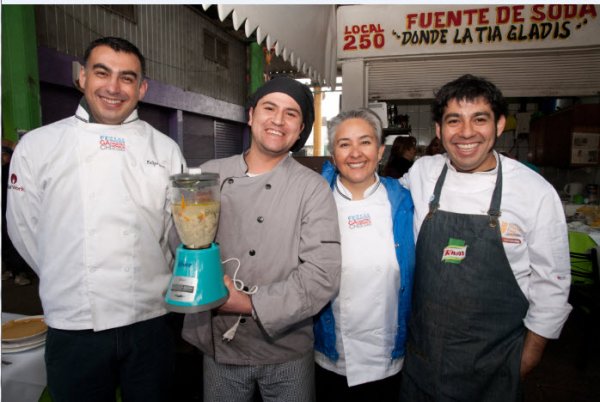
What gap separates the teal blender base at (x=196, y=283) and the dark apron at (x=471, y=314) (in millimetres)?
981

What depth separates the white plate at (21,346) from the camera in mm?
1688

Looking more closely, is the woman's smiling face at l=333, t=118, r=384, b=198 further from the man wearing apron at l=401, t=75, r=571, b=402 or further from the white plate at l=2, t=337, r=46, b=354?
the white plate at l=2, t=337, r=46, b=354

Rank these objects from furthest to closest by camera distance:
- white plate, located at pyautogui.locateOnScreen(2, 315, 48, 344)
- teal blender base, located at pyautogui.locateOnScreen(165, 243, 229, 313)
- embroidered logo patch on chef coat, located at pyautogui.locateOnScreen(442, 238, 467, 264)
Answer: white plate, located at pyautogui.locateOnScreen(2, 315, 48, 344), embroidered logo patch on chef coat, located at pyautogui.locateOnScreen(442, 238, 467, 264), teal blender base, located at pyautogui.locateOnScreen(165, 243, 229, 313)

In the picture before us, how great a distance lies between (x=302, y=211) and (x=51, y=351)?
47.6 inches

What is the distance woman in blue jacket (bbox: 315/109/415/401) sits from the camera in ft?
5.57

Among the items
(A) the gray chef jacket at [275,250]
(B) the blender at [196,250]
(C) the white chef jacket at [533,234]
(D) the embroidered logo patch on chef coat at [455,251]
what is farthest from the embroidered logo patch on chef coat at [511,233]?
(B) the blender at [196,250]

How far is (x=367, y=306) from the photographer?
1703 millimetres

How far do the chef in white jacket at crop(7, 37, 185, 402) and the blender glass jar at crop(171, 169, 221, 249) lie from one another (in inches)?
12.0

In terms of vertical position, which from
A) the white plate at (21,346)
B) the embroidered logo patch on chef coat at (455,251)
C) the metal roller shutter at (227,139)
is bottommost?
the white plate at (21,346)

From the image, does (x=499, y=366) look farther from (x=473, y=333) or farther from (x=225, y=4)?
(x=225, y=4)

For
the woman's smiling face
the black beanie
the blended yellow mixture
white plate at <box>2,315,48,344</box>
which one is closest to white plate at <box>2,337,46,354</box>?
white plate at <box>2,315,48,344</box>

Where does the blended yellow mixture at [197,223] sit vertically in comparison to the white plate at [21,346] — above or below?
above

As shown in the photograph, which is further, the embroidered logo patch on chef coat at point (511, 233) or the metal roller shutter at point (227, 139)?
the metal roller shutter at point (227, 139)

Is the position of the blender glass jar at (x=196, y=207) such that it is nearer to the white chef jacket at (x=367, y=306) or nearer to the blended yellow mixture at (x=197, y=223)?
the blended yellow mixture at (x=197, y=223)
